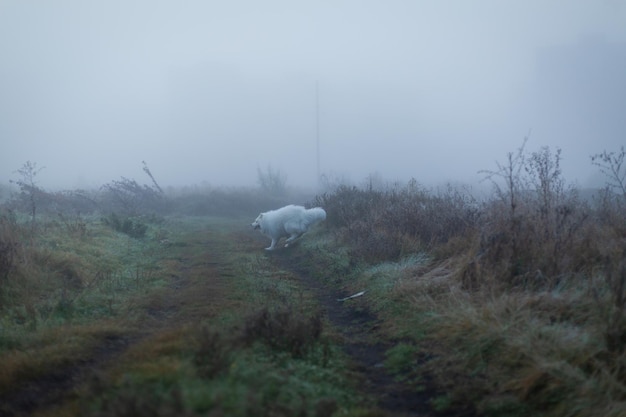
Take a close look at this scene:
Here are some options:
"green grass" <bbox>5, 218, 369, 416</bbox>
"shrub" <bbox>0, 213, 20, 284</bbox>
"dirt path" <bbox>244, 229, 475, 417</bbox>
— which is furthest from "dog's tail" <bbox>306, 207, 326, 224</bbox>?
"shrub" <bbox>0, 213, 20, 284</bbox>

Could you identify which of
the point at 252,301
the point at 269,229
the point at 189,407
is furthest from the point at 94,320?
the point at 269,229

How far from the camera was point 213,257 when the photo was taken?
15.5 m

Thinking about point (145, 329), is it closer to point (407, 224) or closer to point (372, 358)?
point (372, 358)

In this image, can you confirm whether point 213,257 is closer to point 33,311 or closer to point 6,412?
point 33,311

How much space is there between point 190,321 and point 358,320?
2.72 metres

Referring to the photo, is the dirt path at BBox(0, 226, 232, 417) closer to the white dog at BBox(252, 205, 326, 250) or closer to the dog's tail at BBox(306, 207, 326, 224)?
the white dog at BBox(252, 205, 326, 250)

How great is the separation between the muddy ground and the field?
0.03 m

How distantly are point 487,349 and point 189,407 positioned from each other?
3.82 m

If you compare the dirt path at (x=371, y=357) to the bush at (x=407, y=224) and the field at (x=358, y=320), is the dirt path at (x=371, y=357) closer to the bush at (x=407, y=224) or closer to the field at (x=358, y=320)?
the field at (x=358, y=320)

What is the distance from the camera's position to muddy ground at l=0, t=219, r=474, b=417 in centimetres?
592

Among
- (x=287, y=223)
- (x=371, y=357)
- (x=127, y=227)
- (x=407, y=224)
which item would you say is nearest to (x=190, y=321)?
(x=371, y=357)

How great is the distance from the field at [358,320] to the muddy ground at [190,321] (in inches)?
1.1

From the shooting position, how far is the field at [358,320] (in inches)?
215

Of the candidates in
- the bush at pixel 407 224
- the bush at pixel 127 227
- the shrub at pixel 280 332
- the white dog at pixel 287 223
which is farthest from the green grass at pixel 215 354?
the bush at pixel 127 227
